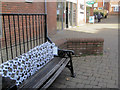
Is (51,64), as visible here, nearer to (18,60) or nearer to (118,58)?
(18,60)

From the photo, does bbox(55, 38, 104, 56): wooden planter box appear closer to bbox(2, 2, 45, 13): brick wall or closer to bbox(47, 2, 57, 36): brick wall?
bbox(2, 2, 45, 13): brick wall

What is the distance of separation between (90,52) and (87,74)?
5.45 ft

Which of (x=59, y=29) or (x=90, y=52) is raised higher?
(x=59, y=29)

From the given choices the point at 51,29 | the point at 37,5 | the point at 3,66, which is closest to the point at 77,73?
the point at 3,66

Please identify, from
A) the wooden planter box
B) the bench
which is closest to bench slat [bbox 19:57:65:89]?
the bench

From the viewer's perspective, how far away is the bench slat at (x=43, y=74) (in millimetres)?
2609

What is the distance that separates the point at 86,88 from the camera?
3402 millimetres

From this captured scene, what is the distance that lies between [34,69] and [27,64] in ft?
1.04

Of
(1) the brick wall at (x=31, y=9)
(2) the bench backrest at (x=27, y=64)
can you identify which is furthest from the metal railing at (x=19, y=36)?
(1) the brick wall at (x=31, y=9)

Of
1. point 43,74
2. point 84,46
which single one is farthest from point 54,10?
point 43,74

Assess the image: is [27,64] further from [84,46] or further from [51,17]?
[51,17]

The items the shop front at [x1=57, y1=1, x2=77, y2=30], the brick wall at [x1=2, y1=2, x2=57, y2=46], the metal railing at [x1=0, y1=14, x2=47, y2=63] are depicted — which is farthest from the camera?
the shop front at [x1=57, y1=1, x2=77, y2=30]

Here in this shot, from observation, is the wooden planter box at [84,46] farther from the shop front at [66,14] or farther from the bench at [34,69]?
the shop front at [66,14]

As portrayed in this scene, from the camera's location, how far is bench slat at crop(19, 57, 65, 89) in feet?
8.56
